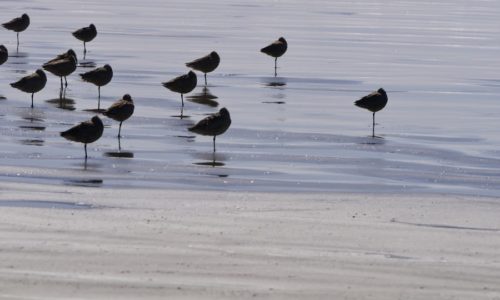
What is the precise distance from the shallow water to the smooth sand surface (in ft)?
3.50

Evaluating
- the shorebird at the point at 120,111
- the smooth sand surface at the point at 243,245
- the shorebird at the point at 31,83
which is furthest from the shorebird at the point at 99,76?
the smooth sand surface at the point at 243,245

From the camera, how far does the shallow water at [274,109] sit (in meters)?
14.7

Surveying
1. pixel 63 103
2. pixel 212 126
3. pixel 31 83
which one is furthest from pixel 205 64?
pixel 212 126

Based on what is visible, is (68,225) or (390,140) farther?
(390,140)

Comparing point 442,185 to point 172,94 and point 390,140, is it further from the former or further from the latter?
point 172,94

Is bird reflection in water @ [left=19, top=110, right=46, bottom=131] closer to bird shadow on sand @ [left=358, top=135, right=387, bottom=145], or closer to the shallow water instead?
the shallow water

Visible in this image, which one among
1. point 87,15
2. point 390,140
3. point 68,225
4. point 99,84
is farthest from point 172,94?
point 87,15

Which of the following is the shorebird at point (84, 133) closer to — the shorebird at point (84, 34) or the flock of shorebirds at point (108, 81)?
the flock of shorebirds at point (108, 81)

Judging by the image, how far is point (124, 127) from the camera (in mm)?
18281

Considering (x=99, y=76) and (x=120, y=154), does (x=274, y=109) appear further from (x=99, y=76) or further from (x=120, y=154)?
(x=120, y=154)

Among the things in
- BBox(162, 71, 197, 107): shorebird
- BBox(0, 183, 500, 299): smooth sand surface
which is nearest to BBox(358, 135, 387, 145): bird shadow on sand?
BBox(0, 183, 500, 299): smooth sand surface

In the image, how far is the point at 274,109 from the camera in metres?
20.7

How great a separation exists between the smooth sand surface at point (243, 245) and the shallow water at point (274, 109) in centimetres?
107

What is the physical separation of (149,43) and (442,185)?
18.8m
